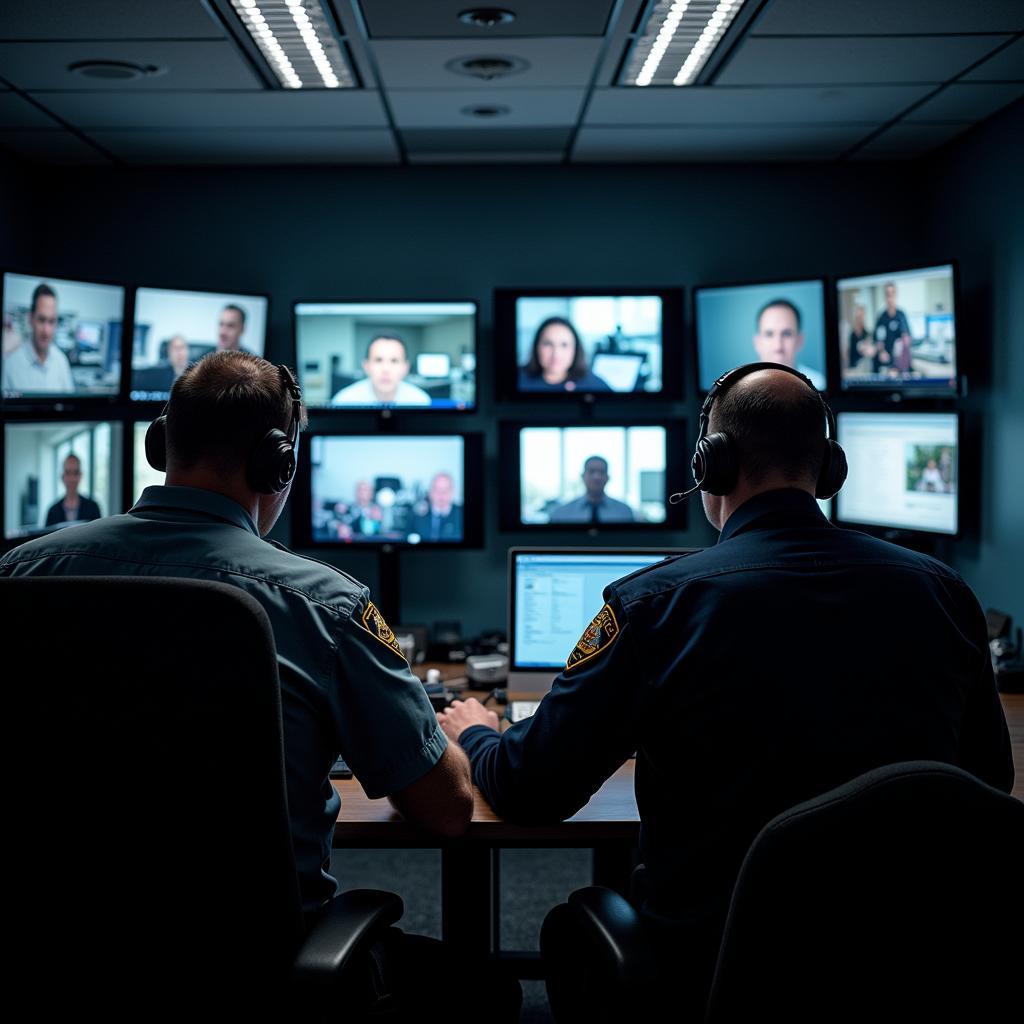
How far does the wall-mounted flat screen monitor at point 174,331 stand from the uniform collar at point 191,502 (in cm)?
194

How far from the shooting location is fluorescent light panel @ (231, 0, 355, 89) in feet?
7.57

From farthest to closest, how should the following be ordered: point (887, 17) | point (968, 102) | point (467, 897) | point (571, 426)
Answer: point (571, 426)
point (968, 102)
point (887, 17)
point (467, 897)

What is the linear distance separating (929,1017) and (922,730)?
1.16ft

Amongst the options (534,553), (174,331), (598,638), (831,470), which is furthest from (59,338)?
(831,470)

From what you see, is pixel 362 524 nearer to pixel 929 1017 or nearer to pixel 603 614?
pixel 603 614

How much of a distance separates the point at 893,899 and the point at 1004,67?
256cm

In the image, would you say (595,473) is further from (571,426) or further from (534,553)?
(534,553)

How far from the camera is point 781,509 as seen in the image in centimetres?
133

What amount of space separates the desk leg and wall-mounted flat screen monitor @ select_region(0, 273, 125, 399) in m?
1.90

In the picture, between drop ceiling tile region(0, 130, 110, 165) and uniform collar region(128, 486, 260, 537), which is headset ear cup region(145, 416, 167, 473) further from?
drop ceiling tile region(0, 130, 110, 165)

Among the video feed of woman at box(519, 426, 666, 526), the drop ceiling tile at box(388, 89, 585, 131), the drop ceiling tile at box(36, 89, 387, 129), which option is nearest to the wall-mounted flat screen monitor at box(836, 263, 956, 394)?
the video feed of woman at box(519, 426, 666, 526)

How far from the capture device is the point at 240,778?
1.02 meters

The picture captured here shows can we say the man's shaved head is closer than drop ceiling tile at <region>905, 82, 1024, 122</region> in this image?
Yes

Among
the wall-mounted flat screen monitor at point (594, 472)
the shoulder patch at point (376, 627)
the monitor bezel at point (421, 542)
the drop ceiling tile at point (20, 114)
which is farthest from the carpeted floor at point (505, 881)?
the drop ceiling tile at point (20, 114)
